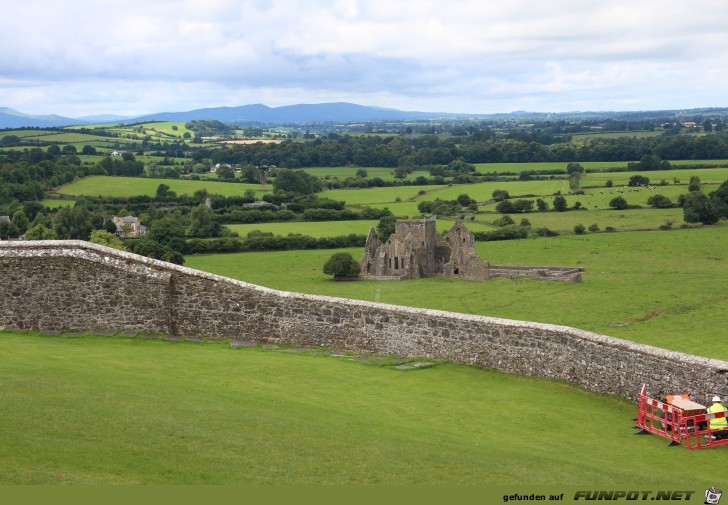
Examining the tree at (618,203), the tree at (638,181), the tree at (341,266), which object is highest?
the tree at (638,181)

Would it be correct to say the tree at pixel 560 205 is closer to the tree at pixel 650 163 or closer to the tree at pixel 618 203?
the tree at pixel 618 203

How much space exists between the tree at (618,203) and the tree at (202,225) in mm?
48728

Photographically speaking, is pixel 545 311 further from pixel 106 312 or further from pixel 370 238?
pixel 106 312

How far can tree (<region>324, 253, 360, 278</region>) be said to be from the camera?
76125 millimetres

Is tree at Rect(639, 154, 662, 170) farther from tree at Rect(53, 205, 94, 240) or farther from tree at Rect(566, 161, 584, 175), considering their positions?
tree at Rect(53, 205, 94, 240)

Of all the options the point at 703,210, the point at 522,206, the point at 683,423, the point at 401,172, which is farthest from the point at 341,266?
the point at 401,172

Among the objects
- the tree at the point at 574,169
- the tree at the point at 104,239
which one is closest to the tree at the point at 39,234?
the tree at the point at 104,239

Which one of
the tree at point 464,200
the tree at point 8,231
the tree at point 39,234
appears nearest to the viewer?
the tree at point 39,234

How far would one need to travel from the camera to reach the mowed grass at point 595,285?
49.9m

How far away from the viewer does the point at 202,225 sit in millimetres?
94875

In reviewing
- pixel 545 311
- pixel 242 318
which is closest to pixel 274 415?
pixel 242 318

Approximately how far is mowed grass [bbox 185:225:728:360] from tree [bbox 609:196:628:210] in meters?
15.4

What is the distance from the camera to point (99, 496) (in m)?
9.00

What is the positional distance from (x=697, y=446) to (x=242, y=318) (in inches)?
415
